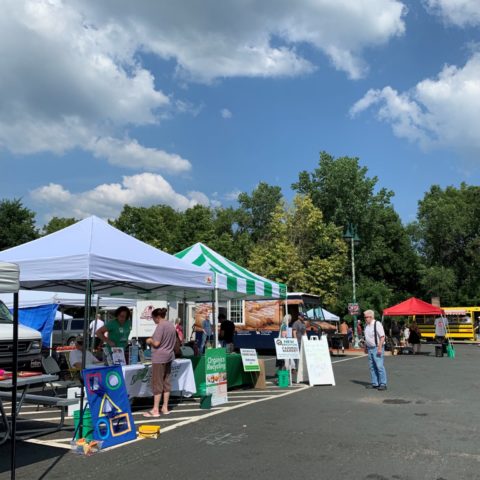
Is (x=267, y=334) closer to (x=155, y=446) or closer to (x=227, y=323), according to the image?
(x=227, y=323)

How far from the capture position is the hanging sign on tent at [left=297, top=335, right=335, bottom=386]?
500 inches

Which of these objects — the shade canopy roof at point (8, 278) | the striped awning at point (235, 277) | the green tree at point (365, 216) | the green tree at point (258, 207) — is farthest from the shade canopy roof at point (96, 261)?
the green tree at point (258, 207)

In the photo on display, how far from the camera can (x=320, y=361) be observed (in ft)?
42.5

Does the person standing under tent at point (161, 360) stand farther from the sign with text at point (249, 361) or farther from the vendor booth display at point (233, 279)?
the sign with text at point (249, 361)

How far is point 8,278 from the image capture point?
473cm

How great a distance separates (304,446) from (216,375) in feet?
11.3

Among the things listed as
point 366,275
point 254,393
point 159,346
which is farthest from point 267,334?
point 366,275

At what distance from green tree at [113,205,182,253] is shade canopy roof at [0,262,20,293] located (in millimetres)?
45393

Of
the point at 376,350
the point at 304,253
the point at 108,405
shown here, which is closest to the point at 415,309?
the point at 376,350

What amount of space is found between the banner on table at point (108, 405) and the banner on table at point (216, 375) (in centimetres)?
270

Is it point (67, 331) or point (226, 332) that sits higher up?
point (67, 331)

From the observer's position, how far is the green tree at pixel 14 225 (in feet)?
130

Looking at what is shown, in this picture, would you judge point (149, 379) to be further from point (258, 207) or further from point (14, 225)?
point (258, 207)

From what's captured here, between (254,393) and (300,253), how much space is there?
3157cm
